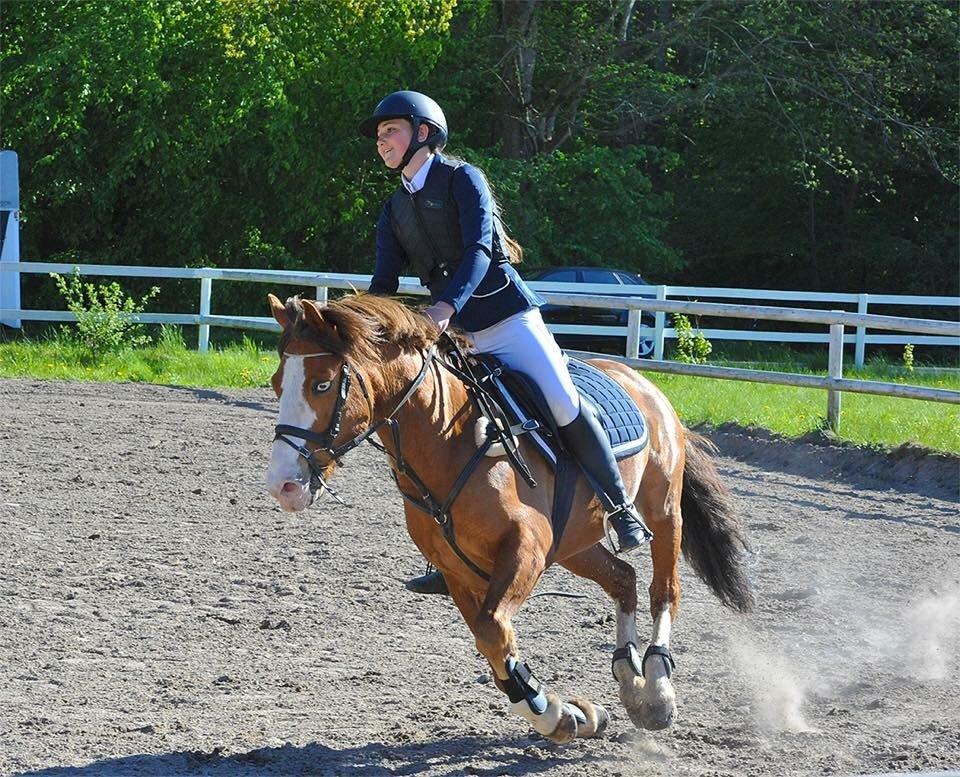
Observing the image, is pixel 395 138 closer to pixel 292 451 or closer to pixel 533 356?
pixel 533 356

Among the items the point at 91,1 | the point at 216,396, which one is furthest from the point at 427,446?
the point at 91,1

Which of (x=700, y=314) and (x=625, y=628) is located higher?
(x=700, y=314)

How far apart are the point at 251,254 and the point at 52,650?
62.2ft

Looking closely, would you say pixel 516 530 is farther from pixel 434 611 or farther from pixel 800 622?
pixel 800 622

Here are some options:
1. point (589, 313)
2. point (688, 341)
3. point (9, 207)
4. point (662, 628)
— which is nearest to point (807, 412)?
point (688, 341)

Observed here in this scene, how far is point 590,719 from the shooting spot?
4844 millimetres

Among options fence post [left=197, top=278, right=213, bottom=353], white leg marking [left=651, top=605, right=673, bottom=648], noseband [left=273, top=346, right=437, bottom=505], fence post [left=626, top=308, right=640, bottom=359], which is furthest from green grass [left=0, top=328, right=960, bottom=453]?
noseband [left=273, top=346, right=437, bottom=505]

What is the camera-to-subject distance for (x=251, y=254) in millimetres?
24156

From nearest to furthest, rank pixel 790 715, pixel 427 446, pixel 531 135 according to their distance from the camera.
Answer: pixel 427 446
pixel 790 715
pixel 531 135

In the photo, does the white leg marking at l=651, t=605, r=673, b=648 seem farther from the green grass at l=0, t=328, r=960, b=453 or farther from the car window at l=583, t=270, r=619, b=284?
the car window at l=583, t=270, r=619, b=284

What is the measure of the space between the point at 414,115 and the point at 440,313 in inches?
30.9

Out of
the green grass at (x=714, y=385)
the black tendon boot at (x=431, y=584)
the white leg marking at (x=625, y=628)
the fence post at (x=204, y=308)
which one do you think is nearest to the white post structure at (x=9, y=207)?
the green grass at (x=714, y=385)

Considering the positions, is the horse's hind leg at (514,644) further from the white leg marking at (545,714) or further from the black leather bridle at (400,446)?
the black leather bridle at (400,446)

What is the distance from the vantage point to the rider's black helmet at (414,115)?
4855 mm
